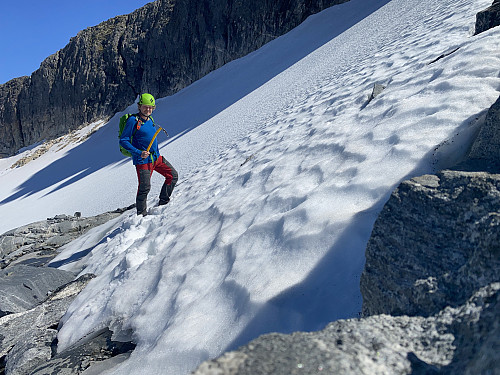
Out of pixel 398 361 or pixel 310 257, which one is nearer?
pixel 398 361

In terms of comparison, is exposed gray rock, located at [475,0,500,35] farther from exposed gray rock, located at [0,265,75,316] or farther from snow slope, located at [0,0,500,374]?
exposed gray rock, located at [0,265,75,316]

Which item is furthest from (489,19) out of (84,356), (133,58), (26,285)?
(133,58)

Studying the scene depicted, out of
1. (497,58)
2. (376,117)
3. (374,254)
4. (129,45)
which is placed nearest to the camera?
(374,254)

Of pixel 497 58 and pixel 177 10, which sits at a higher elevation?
pixel 177 10

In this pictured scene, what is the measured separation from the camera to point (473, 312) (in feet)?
3.57

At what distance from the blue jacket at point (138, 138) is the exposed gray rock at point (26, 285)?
1.64 m

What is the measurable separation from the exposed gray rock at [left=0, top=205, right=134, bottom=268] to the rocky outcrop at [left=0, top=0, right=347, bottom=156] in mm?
14685

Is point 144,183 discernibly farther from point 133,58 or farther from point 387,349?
point 133,58

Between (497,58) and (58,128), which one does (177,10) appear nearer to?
(58,128)

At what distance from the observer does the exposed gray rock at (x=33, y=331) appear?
110 inches

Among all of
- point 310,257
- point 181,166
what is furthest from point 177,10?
point 310,257

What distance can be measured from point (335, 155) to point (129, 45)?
28.2 meters

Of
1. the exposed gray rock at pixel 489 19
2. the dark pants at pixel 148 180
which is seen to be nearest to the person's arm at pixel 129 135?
the dark pants at pixel 148 180

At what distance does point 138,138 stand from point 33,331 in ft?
8.27
